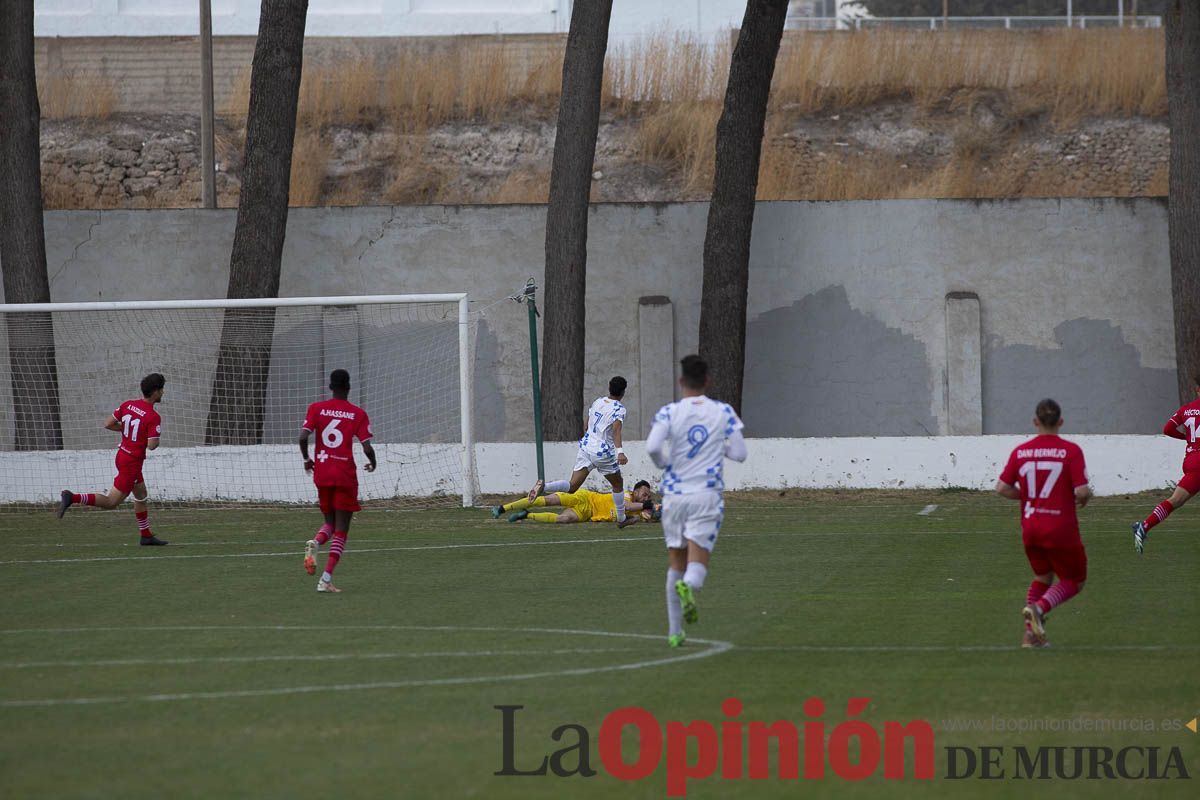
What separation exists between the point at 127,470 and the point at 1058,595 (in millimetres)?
11186

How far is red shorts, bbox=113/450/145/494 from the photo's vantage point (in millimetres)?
17047

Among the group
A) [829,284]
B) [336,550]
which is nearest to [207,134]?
[829,284]

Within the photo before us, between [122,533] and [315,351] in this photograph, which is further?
[315,351]

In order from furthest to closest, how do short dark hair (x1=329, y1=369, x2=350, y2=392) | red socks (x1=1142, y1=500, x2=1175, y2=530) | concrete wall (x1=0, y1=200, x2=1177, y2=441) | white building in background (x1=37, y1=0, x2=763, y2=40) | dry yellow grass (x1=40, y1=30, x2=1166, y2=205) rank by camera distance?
1. white building in background (x1=37, y1=0, x2=763, y2=40)
2. dry yellow grass (x1=40, y1=30, x2=1166, y2=205)
3. concrete wall (x1=0, y1=200, x2=1177, y2=441)
4. red socks (x1=1142, y1=500, x2=1175, y2=530)
5. short dark hair (x1=329, y1=369, x2=350, y2=392)

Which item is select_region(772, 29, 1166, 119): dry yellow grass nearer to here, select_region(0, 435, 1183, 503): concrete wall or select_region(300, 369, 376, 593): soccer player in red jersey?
select_region(0, 435, 1183, 503): concrete wall

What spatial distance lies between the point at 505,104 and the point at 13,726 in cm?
3211

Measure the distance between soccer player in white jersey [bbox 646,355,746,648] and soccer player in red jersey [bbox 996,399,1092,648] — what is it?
1.78m

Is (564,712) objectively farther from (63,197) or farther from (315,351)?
(63,197)

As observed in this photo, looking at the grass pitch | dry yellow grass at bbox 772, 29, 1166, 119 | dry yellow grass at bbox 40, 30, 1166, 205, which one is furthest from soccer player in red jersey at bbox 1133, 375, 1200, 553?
dry yellow grass at bbox 772, 29, 1166, 119

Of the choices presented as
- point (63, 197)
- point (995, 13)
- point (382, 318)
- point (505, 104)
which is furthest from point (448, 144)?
point (995, 13)

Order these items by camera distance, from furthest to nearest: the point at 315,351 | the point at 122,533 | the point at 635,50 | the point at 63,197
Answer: the point at 635,50 → the point at 63,197 → the point at 315,351 → the point at 122,533

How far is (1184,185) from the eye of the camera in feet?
82.6

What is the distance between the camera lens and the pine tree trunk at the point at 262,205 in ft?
81.0

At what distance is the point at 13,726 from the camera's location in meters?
7.77
